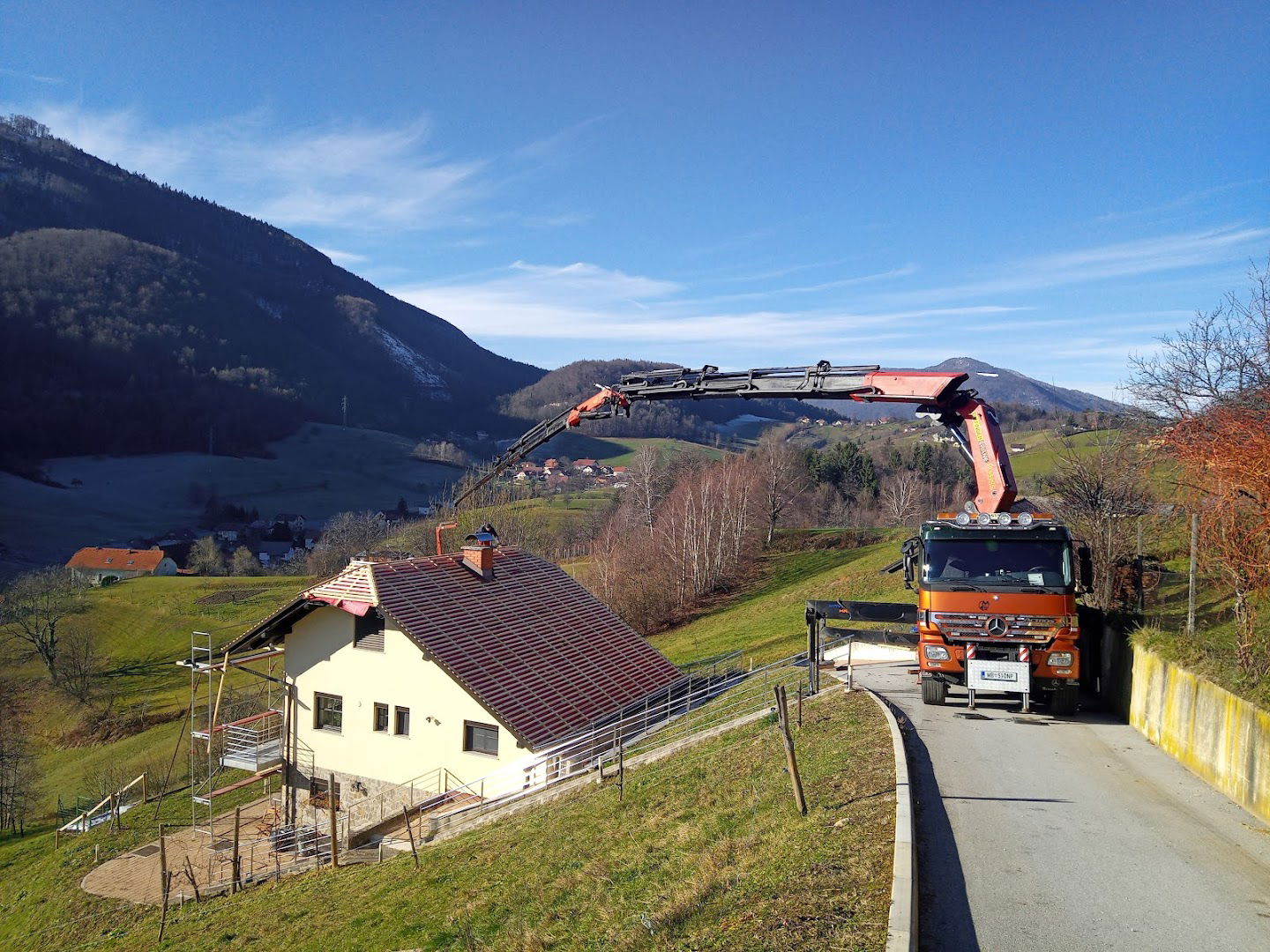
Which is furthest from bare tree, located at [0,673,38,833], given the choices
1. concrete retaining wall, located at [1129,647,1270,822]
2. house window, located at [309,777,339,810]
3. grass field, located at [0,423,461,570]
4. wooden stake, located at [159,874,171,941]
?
grass field, located at [0,423,461,570]

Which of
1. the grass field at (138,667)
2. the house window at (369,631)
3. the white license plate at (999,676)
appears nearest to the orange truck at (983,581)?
the white license plate at (999,676)

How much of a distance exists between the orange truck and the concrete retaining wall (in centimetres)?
106

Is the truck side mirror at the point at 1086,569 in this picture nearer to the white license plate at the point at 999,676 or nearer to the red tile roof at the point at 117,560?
the white license plate at the point at 999,676

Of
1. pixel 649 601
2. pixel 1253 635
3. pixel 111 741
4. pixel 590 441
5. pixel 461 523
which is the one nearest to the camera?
pixel 1253 635

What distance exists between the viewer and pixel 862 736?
12570 mm

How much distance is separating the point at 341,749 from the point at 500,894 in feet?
46.3

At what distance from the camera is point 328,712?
78.3ft

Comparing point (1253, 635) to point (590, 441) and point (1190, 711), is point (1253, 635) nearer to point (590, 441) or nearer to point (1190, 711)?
point (1190, 711)

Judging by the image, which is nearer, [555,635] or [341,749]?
[341,749]

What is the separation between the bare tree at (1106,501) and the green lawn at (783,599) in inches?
454

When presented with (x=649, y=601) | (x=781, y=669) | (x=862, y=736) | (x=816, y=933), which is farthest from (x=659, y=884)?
(x=649, y=601)

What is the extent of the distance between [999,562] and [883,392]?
379 centimetres

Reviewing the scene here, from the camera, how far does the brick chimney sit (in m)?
26.0

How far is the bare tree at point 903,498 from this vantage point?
72694 mm
